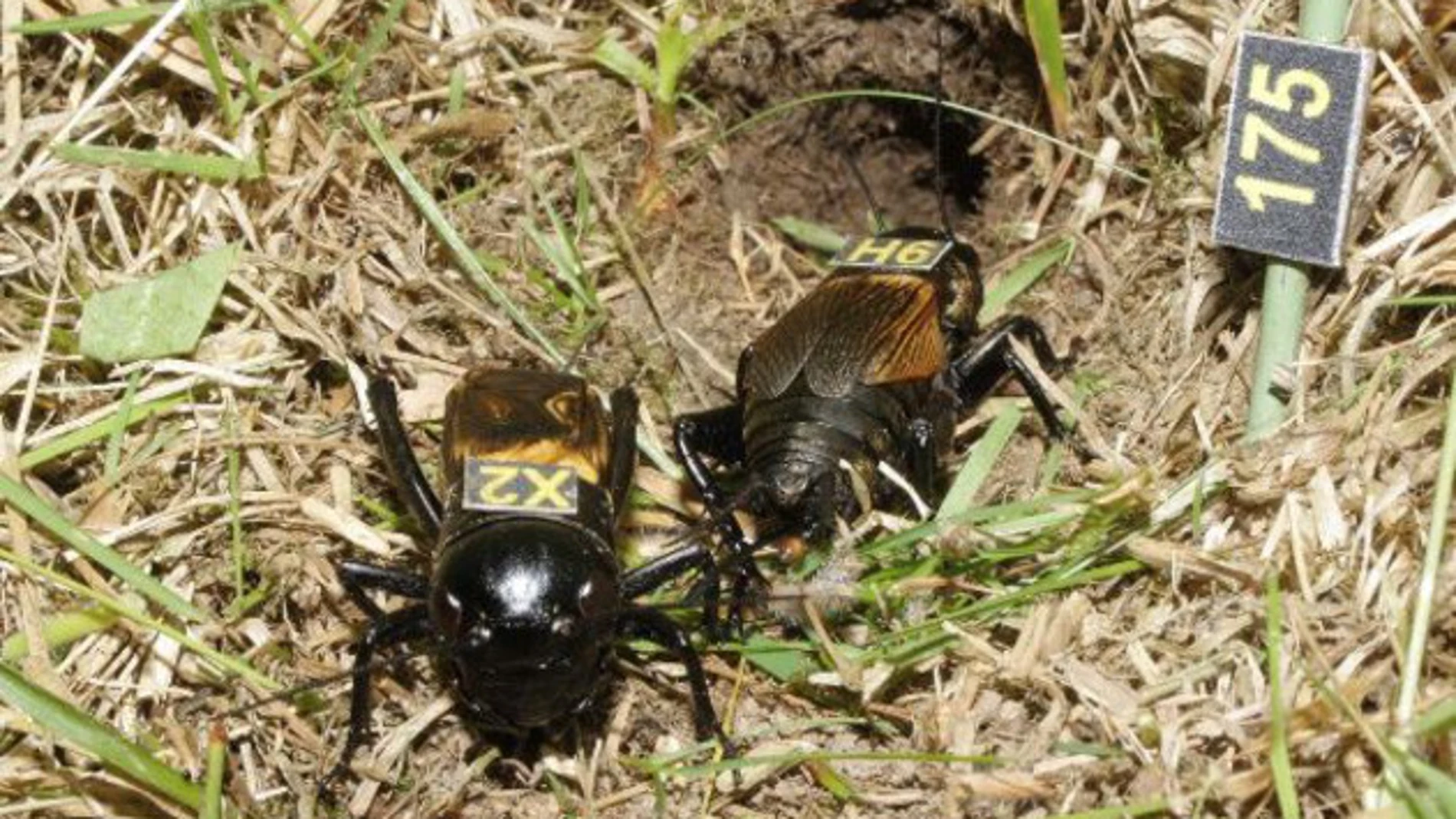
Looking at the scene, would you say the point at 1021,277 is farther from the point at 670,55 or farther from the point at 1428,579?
the point at 1428,579

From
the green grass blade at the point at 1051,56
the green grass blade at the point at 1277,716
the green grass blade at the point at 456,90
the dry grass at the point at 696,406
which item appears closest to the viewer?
the green grass blade at the point at 1277,716

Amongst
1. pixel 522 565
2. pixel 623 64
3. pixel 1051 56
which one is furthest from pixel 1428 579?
pixel 623 64

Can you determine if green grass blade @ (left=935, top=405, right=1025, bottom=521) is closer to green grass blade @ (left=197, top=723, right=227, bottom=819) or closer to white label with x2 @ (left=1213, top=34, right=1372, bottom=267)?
white label with x2 @ (left=1213, top=34, right=1372, bottom=267)

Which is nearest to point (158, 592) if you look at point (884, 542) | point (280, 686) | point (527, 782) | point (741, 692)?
point (280, 686)

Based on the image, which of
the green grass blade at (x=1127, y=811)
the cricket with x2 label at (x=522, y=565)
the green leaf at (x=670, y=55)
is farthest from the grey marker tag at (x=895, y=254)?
the green grass blade at (x=1127, y=811)

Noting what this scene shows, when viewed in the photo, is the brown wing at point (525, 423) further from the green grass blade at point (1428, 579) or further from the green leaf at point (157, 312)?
the green grass blade at point (1428, 579)

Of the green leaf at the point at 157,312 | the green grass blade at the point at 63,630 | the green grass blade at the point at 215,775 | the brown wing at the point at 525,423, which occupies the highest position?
the green leaf at the point at 157,312
